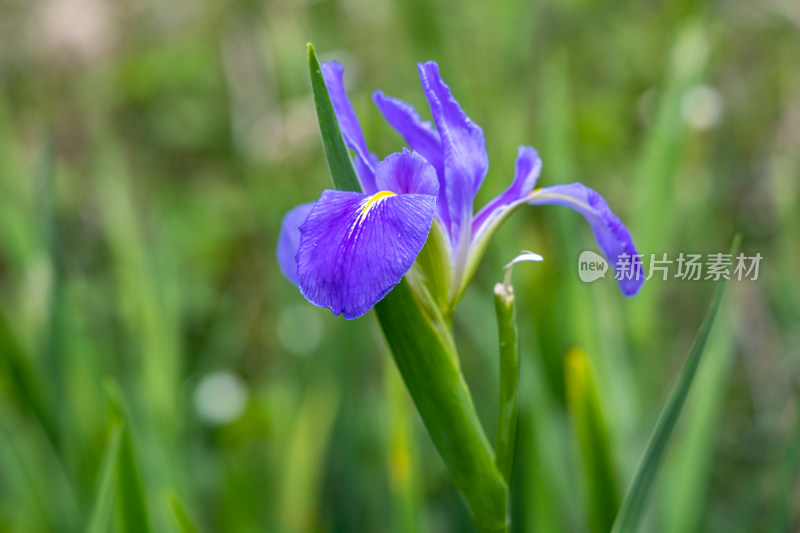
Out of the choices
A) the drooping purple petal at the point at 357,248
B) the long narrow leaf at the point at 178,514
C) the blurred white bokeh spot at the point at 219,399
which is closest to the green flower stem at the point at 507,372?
the drooping purple petal at the point at 357,248

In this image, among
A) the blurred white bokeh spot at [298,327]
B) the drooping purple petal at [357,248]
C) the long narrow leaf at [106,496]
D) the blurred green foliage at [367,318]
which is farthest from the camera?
the blurred white bokeh spot at [298,327]

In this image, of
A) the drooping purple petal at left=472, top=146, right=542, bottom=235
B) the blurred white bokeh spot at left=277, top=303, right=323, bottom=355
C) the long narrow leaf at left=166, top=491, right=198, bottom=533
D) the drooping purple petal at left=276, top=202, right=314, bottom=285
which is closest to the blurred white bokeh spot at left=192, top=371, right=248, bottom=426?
the blurred white bokeh spot at left=277, top=303, right=323, bottom=355

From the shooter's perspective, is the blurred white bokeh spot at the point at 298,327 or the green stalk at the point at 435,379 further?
the blurred white bokeh spot at the point at 298,327

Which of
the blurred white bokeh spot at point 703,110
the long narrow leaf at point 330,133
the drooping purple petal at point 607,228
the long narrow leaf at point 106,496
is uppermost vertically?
the blurred white bokeh spot at point 703,110

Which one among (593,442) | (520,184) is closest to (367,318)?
(593,442)

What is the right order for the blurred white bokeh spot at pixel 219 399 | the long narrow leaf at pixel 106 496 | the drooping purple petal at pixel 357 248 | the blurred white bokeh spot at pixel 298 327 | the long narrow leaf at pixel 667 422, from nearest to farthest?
the drooping purple petal at pixel 357 248 → the long narrow leaf at pixel 667 422 → the long narrow leaf at pixel 106 496 → the blurred white bokeh spot at pixel 219 399 → the blurred white bokeh spot at pixel 298 327

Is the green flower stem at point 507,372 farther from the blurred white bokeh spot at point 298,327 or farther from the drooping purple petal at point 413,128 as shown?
the blurred white bokeh spot at point 298,327

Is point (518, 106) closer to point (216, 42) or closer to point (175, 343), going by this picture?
point (175, 343)
